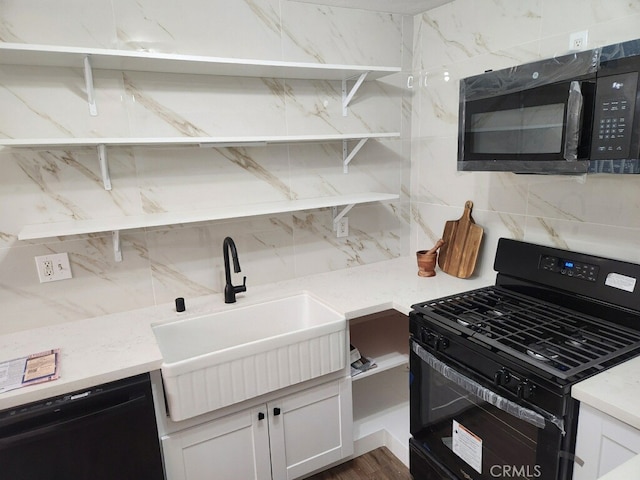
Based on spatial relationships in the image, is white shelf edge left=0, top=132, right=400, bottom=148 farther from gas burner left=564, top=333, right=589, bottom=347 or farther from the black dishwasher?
gas burner left=564, top=333, right=589, bottom=347

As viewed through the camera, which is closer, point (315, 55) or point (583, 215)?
point (583, 215)

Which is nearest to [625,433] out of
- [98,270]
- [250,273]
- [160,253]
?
[250,273]

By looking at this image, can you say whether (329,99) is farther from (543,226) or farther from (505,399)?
(505,399)

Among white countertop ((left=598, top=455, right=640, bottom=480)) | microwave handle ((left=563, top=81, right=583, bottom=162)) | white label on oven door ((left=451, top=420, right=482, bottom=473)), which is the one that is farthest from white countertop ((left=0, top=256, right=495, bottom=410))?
white countertop ((left=598, top=455, right=640, bottom=480))

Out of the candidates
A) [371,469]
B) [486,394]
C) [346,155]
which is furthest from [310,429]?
[346,155]

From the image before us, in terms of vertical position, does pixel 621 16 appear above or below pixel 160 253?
above

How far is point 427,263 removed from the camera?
2.19m

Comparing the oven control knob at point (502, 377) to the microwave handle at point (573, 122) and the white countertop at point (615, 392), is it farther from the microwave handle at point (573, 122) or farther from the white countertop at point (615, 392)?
the microwave handle at point (573, 122)

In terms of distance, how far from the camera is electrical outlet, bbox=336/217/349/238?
2.35 meters

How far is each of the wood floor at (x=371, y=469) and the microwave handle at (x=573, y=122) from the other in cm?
164

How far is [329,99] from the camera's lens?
2219mm

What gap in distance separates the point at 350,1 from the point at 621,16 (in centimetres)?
117

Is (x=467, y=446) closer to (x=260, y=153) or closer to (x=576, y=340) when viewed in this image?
(x=576, y=340)

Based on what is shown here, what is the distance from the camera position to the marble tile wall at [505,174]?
1.54 meters
